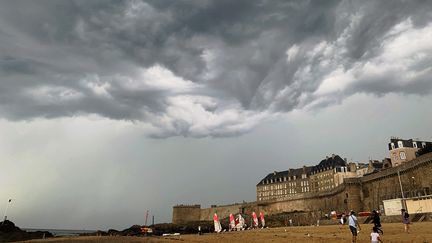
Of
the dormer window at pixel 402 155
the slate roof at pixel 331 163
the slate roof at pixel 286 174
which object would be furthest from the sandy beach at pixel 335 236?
the slate roof at pixel 286 174

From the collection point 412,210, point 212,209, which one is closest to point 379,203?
point 412,210

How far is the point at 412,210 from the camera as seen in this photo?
50.2 m

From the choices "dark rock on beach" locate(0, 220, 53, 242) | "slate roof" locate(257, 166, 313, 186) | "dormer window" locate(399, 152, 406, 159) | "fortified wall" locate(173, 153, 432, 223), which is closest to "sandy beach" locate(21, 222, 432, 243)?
"fortified wall" locate(173, 153, 432, 223)

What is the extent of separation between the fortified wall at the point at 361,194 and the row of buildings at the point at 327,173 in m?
4.09

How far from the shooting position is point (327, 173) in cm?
11456

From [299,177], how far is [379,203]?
209 ft

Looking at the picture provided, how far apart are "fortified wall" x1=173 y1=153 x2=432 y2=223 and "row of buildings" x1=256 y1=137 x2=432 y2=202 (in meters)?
4.09

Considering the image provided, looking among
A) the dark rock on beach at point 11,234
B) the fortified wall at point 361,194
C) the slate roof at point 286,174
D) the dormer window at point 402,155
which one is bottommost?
the dark rock on beach at point 11,234

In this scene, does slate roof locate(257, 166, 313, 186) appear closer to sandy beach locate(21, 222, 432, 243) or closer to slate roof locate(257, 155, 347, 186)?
slate roof locate(257, 155, 347, 186)

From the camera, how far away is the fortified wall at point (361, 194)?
175 feet

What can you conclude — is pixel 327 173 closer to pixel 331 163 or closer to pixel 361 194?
pixel 331 163

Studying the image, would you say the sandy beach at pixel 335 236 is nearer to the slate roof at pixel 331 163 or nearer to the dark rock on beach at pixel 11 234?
the dark rock on beach at pixel 11 234

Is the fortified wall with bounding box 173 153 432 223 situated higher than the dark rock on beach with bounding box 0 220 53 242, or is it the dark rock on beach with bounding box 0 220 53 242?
the fortified wall with bounding box 173 153 432 223

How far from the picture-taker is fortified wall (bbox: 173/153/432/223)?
5347 cm
